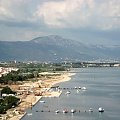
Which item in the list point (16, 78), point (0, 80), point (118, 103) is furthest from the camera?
point (16, 78)

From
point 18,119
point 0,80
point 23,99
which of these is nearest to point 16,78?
point 0,80

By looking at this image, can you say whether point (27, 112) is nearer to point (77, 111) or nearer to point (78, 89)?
point (77, 111)

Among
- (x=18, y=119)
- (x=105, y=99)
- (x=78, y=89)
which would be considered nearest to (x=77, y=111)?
(x=18, y=119)

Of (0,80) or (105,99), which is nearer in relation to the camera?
(105,99)

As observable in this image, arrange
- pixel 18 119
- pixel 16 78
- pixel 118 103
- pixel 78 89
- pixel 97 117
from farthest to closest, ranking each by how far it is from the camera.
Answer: pixel 16 78 → pixel 78 89 → pixel 118 103 → pixel 97 117 → pixel 18 119

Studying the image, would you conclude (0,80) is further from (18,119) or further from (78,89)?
(18,119)

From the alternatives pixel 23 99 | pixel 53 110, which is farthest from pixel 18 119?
pixel 23 99

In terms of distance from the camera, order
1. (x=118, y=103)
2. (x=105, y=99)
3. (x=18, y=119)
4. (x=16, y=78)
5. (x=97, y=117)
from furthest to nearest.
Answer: (x=16, y=78) < (x=105, y=99) < (x=118, y=103) < (x=97, y=117) < (x=18, y=119)

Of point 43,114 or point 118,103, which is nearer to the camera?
point 43,114

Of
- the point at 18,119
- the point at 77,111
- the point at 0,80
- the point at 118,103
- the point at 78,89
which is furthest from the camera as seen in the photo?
the point at 0,80
